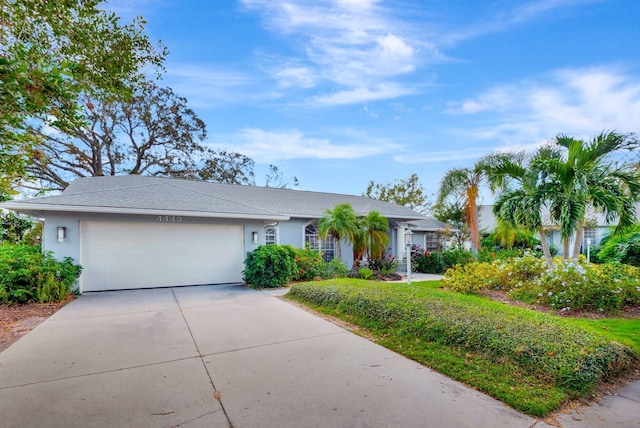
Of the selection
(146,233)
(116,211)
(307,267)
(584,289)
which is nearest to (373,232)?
(307,267)

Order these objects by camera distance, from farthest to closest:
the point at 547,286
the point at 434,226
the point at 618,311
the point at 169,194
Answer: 1. the point at 434,226
2. the point at 169,194
3. the point at 547,286
4. the point at 618,311

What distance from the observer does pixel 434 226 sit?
61.2 ft

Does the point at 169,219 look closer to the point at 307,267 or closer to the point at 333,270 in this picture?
the point at 307,267

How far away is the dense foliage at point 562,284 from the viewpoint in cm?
674

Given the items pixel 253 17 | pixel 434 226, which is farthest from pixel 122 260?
pixel 434 226

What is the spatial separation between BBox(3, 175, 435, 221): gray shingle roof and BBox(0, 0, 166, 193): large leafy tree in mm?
3659

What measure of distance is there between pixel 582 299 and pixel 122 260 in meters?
11.6

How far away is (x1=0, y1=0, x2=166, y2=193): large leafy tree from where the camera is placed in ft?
12.2

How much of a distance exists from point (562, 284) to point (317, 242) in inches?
359

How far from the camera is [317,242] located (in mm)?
14391

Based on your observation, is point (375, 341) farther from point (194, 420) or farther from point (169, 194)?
point (169, 194)

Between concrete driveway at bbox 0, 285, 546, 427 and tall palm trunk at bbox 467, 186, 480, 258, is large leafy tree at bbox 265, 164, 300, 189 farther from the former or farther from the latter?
concrete driveway at bbox 0, 285, 546, 427

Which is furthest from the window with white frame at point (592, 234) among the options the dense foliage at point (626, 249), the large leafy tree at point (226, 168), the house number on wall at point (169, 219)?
the house number on wall at point (169, 219)

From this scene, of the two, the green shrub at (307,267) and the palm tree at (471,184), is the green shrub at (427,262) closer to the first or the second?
the palm tree at (471,184)
